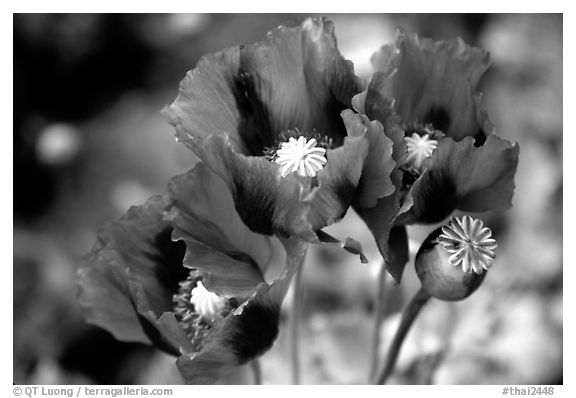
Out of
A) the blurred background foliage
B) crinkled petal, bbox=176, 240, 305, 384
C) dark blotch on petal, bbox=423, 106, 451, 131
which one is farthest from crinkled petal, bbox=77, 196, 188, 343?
the blurred background foliage

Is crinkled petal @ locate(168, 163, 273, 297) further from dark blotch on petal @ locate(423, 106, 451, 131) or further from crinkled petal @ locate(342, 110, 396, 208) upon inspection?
dark blotch on petal @ locate(423, 106, 451, 131)

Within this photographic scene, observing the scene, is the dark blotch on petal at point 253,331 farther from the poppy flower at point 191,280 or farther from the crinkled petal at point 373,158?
the crinkled petal at point 373,158

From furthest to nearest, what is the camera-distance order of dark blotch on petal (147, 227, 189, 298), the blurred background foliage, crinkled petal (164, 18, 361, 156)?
1. the blurred background foliage
2. dark blotch on petal (147, 227, 189, 298)
3. crinkled petal (164, 18, 361, 156)

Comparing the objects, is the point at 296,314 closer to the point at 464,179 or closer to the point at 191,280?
the point at 191,280

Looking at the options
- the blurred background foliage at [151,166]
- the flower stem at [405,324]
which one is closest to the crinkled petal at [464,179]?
the flower stem at [405,324]

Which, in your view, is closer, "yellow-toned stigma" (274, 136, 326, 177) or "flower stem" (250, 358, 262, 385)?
"yellow-toned stigma" (274, 136, 326, 177)

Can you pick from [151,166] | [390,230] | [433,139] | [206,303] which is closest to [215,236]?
[206,303]
